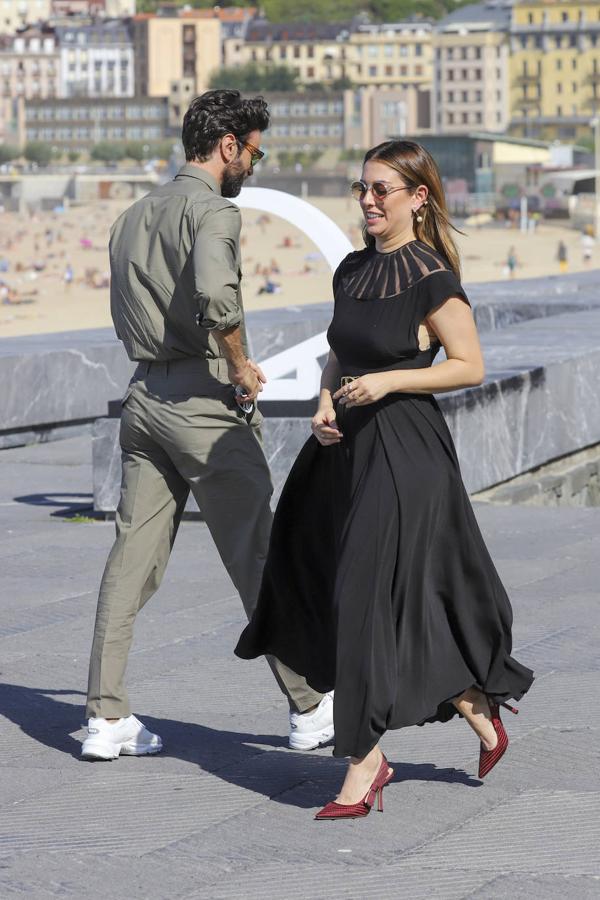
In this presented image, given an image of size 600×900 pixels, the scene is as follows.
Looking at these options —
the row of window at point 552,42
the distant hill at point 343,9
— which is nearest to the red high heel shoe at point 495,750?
the row of window at point 552,42

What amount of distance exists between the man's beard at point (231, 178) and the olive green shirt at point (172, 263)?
0.04 metres

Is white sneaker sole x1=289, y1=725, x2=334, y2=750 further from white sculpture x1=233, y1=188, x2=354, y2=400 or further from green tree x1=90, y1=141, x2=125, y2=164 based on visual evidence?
green tree x1=90, y1=141, x2=125, y2=164

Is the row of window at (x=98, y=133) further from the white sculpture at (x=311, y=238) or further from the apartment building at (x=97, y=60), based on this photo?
the white sculpture at (x=311, y=238)

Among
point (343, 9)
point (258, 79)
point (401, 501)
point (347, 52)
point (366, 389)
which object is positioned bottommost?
point (401, 501)

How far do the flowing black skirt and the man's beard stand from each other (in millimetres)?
765

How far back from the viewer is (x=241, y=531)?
429cm

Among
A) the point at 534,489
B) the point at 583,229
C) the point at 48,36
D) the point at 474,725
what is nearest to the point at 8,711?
the point at 474,725

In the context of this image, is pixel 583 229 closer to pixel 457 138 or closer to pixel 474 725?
pixel 457 138

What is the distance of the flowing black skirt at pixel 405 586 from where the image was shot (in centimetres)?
364

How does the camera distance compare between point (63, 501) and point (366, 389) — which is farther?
point (63, 501)

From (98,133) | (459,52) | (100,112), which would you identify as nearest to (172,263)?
(459,52)

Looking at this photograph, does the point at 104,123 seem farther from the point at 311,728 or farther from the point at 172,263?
the point at 311,728

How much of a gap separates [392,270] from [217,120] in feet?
2.19

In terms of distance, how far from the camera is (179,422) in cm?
421
